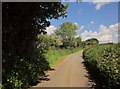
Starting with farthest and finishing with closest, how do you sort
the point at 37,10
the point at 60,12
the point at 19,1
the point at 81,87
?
the point at 60,12 → the point at 81,87 → the point at 37,10 → the point at 19,1

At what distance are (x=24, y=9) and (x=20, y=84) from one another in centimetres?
351

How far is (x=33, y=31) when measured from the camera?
1745 cm

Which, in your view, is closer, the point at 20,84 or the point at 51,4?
the point at 20,84

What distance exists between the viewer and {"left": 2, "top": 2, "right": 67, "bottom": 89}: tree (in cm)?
1398

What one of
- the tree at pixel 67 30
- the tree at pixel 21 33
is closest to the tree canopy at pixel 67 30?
the tree at pixel 67 30

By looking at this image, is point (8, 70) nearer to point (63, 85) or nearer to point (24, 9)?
point (24, 9)

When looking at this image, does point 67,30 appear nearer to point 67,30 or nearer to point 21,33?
point 67,30

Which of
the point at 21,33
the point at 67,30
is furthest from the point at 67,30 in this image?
the point at 21,33

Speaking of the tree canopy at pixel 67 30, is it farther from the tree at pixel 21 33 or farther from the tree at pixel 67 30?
the tree at pixel 21 33

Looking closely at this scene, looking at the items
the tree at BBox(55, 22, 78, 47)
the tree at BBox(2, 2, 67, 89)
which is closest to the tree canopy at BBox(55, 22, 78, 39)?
the tree at BBox(55, 22, 78, 47)

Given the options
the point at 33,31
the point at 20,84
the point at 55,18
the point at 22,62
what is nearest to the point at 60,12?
the point at 55,18

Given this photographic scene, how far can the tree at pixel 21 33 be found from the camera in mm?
13975

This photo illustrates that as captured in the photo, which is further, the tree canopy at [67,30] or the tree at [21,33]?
the tree canopy at [67,30]

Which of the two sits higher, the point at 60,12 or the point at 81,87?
the point at 60,12
